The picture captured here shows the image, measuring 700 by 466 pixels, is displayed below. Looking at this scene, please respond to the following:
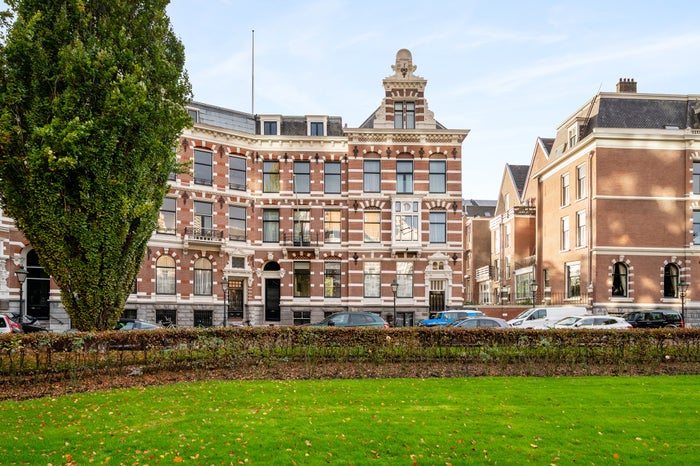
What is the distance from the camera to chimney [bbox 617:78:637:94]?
42.0m

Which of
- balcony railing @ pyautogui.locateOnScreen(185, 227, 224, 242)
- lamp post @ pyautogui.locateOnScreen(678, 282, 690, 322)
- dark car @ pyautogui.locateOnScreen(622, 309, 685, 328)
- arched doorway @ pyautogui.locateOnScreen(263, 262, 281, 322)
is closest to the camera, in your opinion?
dark car @ pyautogui.locateOnScreen(622, 309, 685, 328)

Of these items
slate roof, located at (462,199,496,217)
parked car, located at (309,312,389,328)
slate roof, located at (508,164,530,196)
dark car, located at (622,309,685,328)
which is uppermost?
slate roof, located at (508,164,530,196)

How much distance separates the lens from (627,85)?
42.1 m

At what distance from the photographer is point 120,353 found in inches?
615

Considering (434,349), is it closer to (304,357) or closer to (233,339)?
(304,357)

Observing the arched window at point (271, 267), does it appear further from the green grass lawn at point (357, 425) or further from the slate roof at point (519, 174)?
the slate roof at point (519, 174)

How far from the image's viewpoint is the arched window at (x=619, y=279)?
37.9 m

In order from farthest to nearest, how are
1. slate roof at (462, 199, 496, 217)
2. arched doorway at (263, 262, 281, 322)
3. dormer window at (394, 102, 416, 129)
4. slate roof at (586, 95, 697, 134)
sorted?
slate roof at (462, 199, 496, 217), arched doorway at (263, 262, 281, 322), slate roof at (586, 95, 697, 134), dormer window at (394, 102, 416, 129)

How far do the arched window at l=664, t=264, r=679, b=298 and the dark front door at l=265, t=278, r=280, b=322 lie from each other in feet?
89.3

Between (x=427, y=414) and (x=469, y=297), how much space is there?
56.9 meters

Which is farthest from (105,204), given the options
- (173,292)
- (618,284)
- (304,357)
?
(618,284)

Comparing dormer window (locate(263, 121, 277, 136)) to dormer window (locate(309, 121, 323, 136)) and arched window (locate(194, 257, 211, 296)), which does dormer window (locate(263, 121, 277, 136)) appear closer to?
dormer window (locate(309, 121, 323, 136))

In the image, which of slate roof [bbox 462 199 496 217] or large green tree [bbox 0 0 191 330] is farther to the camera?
slate roof [bbox 462 199 496 217]

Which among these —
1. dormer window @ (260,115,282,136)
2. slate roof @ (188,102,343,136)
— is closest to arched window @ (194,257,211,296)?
slate roof @ (188,102,343,136)
